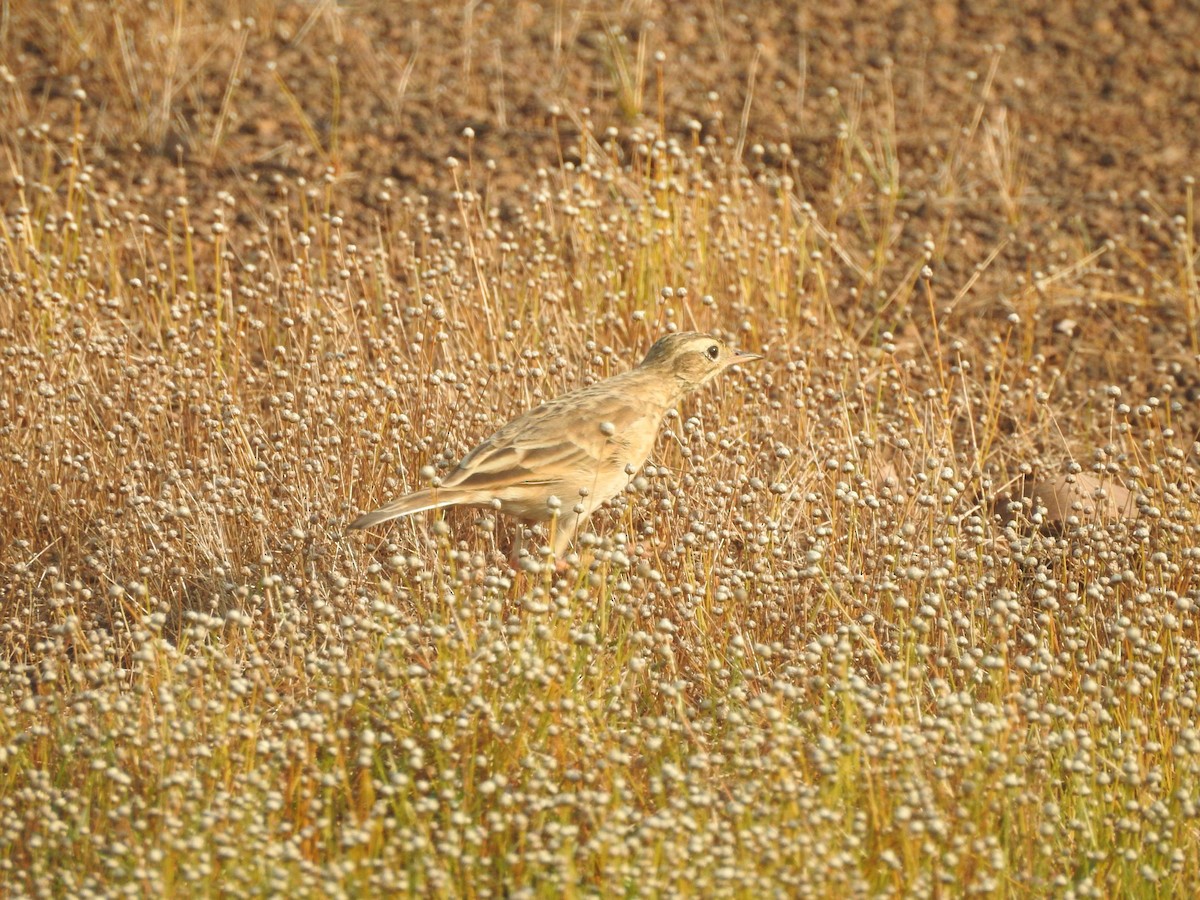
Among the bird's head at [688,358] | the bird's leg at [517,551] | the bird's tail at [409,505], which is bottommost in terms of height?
the bird's leg at [517,551]

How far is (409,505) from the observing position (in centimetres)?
490

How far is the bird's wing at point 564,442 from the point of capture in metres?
5.12

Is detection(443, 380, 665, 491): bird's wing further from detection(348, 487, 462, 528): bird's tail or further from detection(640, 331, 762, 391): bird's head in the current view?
detection(640, 331, 762, 391): bird's head

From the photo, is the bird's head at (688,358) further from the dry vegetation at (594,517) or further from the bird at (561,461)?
the dry vegetation at (594,517)

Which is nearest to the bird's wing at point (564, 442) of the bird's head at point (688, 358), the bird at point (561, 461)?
the bird at point (561, 461)

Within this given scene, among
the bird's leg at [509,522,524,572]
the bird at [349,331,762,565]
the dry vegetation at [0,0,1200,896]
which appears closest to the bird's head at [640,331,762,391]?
the bird at [349,331,762,565]

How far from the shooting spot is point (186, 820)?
3.98 m

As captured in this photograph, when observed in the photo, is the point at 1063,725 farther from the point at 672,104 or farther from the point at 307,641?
the point at 672,104

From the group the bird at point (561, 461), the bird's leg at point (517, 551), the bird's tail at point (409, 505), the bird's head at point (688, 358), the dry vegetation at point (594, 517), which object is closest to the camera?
the dry vegetation at point (594, 517)

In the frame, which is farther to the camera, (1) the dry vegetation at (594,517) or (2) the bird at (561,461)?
(2) the bird at (561,461)

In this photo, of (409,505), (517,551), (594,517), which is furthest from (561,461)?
(594,517)

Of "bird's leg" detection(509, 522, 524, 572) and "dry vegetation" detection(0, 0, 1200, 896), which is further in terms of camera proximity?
"bird's leg" detection(509, 522, 524, 572)

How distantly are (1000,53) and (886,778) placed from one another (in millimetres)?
7291

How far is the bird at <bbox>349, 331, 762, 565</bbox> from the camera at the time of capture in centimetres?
505
